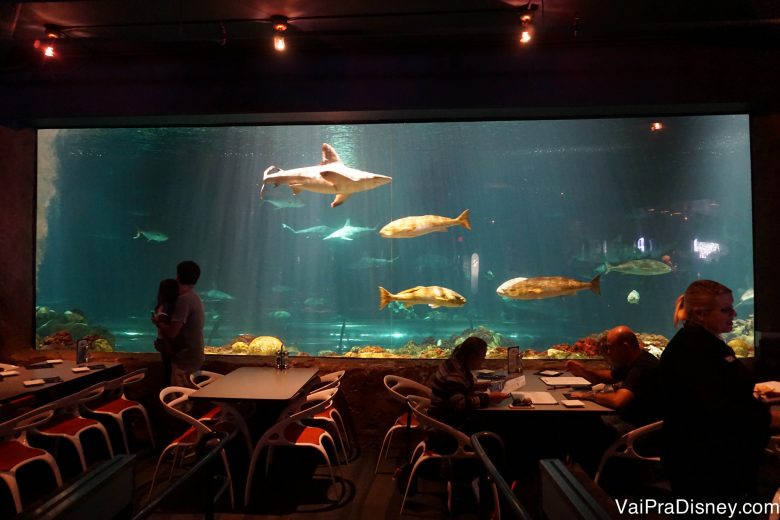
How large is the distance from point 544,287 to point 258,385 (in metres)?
3.45

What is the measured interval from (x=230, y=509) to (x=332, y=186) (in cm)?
349

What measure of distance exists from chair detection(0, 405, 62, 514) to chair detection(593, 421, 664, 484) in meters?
3.53

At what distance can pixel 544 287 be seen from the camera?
18.3 feet

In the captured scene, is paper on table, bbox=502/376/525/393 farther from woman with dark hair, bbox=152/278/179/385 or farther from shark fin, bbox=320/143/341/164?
shark fin, bbox=320/143/341/164

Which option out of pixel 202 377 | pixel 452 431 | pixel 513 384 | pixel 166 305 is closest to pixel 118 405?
pixel 202 377

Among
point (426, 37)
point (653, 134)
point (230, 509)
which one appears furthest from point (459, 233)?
point (230, 509)

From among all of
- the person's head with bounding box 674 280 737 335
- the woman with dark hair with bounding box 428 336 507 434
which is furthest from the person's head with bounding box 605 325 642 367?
the person's head with bounding box 674 280 737 335

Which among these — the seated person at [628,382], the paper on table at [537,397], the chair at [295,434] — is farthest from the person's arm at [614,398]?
the chair at [295,434]

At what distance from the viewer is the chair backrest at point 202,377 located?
4.43m

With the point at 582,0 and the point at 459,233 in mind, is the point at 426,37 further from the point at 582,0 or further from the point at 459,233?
the point at 459,233

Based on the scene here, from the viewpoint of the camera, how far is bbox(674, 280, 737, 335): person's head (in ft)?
6.62

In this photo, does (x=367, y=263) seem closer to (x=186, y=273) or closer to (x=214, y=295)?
(x=214, y=295)

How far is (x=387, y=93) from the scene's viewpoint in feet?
17.8

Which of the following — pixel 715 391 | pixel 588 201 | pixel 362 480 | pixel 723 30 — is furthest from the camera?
pixel 588 201
